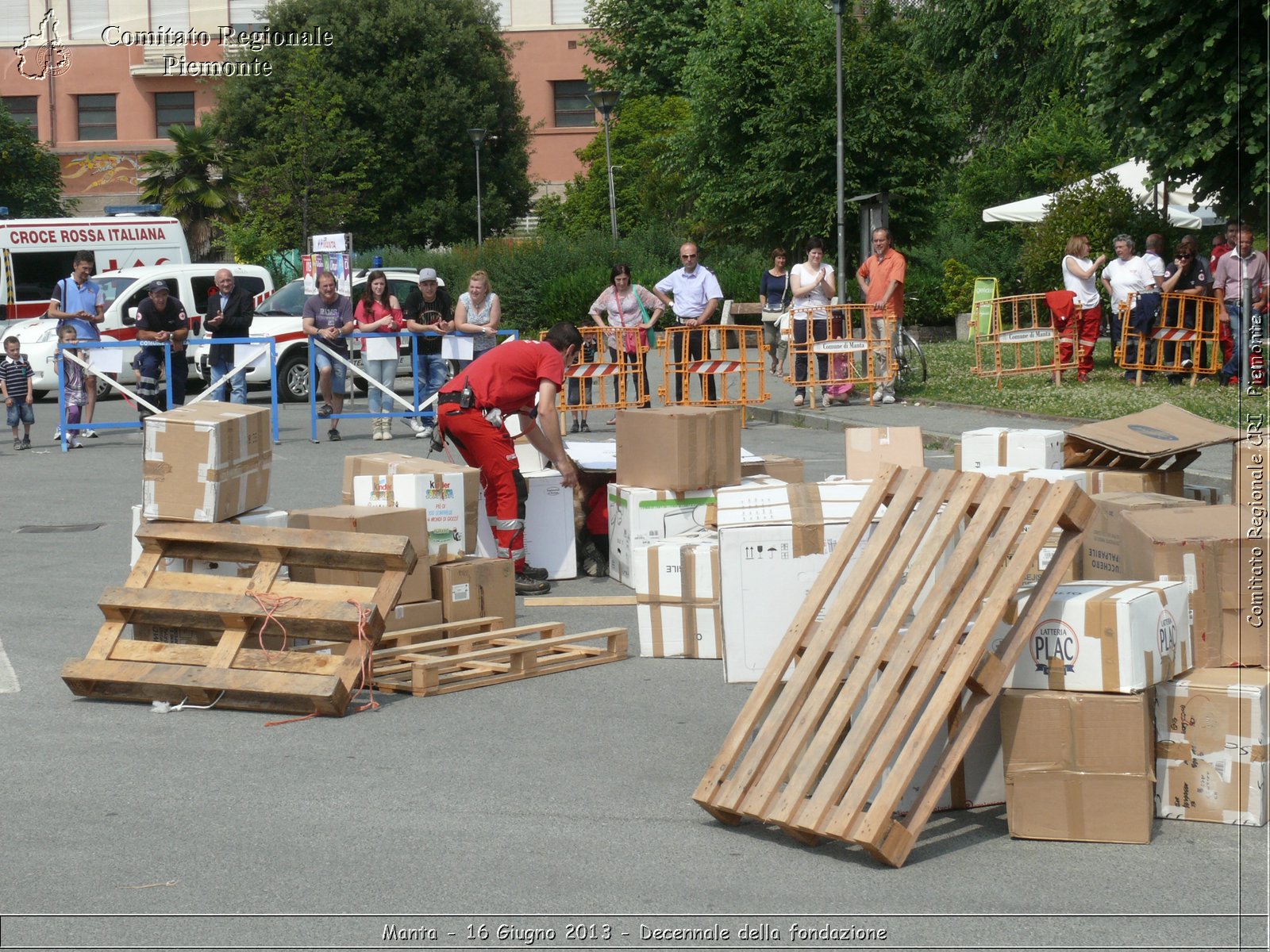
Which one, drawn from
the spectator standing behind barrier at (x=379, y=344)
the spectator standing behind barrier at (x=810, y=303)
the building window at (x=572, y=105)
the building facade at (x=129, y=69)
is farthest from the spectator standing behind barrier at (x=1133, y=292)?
the building window at (x=572, y=105)

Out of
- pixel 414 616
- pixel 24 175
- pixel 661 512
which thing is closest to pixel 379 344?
pixel 661 512

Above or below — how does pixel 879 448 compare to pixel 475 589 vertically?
above

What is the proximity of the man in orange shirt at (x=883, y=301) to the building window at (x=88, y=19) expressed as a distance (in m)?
47.9

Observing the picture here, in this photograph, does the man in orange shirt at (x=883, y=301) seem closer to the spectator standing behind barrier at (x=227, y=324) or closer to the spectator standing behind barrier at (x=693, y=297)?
the spectator standing behind barrier at (x=693, y=297)

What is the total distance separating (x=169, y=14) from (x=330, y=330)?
45.0m

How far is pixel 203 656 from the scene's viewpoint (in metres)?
6.91

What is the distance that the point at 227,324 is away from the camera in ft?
60.4

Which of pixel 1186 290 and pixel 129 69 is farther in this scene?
pixel 129 69

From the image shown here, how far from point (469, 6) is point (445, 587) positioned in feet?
165

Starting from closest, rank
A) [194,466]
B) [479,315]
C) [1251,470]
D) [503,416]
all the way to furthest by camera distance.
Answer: [1251,470], [194,466], [503,416], [479,315]

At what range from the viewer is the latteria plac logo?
5772cm

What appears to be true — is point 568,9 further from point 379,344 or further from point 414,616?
point 414,616

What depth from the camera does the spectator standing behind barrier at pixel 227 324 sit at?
707 inches

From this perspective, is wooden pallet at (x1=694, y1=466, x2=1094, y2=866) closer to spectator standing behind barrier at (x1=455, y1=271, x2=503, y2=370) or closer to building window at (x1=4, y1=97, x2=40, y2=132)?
spectator standing behind barrier at (x1=455, y1=271, x2=503, y2=370)
